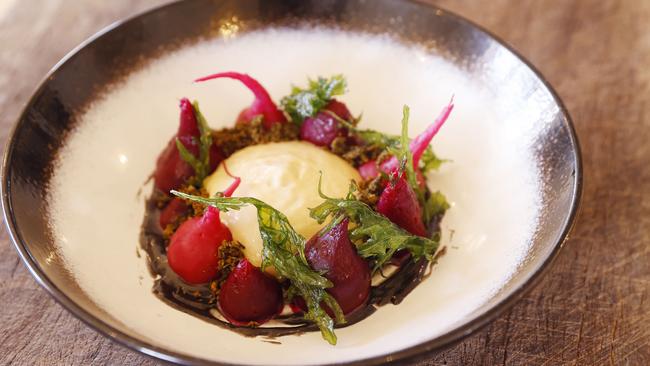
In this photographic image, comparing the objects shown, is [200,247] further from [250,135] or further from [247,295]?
[250,135]

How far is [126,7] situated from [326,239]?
153 centimetres

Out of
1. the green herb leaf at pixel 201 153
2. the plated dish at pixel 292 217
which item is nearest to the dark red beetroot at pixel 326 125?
the plated dish at pixel 292 217

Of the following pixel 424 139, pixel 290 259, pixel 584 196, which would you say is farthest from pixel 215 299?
pixel 584 196

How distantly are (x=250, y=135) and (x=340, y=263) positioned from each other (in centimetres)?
54

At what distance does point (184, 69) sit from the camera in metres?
1.62

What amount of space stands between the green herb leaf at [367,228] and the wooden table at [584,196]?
0.23 meters

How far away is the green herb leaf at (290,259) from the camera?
1.11 m

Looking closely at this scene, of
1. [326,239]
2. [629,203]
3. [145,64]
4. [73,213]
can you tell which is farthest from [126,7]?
[629,203]

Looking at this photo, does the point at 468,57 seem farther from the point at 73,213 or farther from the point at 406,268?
the point at 73,213

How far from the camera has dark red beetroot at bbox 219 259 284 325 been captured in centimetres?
114

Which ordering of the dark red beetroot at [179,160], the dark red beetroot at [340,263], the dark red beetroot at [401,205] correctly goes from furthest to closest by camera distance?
the dark red beetroot at [179,160] < the dark red beetroot at [401,205] < the dark red beetroot at [340,263]

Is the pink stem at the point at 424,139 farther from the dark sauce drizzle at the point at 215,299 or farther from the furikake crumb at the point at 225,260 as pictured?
the furikake crumb at the point at 225,260

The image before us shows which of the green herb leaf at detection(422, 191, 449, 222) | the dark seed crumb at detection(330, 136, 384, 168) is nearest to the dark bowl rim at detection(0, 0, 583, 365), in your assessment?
the green herb leaf at detection(422, 191, 449, 222)

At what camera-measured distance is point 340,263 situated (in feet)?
3.62
